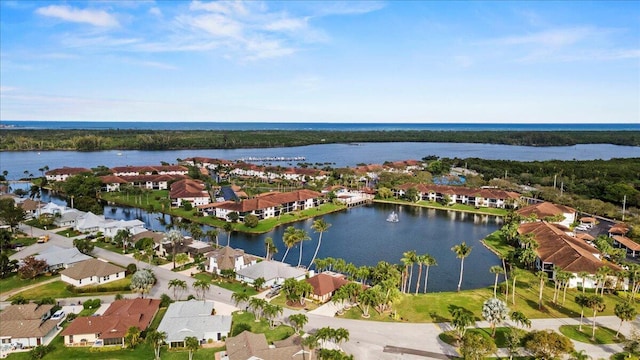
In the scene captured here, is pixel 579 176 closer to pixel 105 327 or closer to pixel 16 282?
pixel 105 327

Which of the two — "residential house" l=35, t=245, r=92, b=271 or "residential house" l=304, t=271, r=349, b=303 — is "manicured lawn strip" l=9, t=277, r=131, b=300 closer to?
"residential house" l=35, t=245, r=92, b=271

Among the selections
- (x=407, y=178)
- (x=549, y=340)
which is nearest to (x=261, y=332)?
(x=549, y=340)

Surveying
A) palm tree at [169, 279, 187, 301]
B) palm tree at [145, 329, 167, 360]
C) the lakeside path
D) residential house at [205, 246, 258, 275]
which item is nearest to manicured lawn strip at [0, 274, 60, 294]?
the lakeside path

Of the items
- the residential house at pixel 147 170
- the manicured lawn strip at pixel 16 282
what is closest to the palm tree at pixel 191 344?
the manicured lawn strip at pixel 16 282

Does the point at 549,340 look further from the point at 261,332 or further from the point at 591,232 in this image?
the point at 591,232

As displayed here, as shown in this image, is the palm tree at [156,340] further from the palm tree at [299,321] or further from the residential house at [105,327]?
the palm tree at [299,321]
